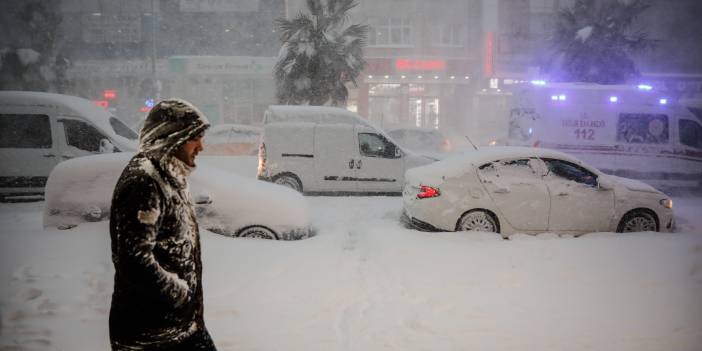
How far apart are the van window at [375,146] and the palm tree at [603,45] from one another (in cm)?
1262

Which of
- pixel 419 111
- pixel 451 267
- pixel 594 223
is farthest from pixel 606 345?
pixel 419 111

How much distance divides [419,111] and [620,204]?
25262 mm

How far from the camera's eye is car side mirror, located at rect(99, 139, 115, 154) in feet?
36.2

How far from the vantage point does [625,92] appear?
1263 centimetres

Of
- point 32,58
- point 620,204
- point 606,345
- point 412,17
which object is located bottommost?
point 606,345

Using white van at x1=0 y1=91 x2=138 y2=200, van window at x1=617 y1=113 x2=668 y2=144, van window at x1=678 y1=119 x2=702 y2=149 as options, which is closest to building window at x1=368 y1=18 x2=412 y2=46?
van window at x1=617 y1=113 x2=668 y2=144

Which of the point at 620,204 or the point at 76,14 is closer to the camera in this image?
the point at 620,204

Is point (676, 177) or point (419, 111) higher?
point (419, 111)

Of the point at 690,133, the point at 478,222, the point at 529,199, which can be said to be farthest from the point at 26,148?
the point at 690,133

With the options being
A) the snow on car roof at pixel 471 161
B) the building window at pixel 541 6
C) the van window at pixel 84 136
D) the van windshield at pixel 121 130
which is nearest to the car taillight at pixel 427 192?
the snow on car roof at pixel 471 161

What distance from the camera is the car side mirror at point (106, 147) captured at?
36.2 feet

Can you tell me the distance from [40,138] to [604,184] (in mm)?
11015

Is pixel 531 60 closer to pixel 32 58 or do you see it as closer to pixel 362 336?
pixel 32 58

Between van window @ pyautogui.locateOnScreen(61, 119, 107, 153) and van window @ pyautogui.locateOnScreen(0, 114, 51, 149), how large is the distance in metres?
0.43
